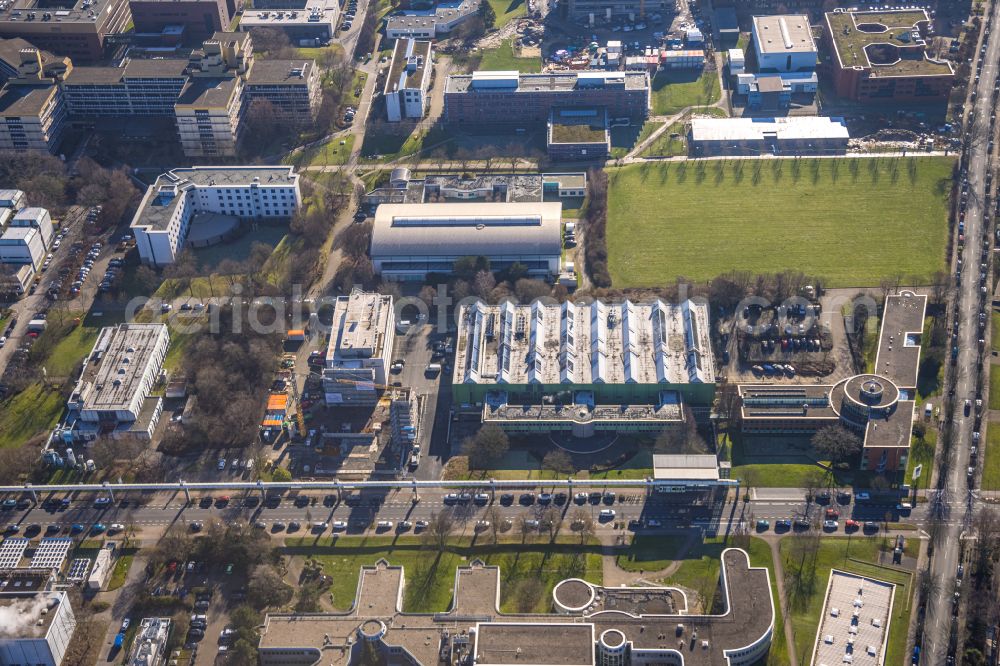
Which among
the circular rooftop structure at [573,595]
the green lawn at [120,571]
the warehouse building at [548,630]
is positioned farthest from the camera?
the green lawn at [120,571]

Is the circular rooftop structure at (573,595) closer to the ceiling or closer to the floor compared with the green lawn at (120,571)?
closer to the ceiling

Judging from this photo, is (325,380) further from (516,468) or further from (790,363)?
(790,363)

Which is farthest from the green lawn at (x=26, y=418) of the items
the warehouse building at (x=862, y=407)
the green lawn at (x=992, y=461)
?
the green lawn at (x=992, y=461)

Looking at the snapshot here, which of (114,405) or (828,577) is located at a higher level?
(828,577)

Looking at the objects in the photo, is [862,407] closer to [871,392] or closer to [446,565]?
[871,392]

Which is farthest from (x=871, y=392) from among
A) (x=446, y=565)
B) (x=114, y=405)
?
(x=114, y=405)

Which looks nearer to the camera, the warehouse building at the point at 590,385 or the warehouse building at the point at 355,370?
the warehouse building at the point at 590,385

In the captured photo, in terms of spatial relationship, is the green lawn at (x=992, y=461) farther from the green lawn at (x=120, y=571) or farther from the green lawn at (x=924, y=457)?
the green lawn at (x=120, y=571)
